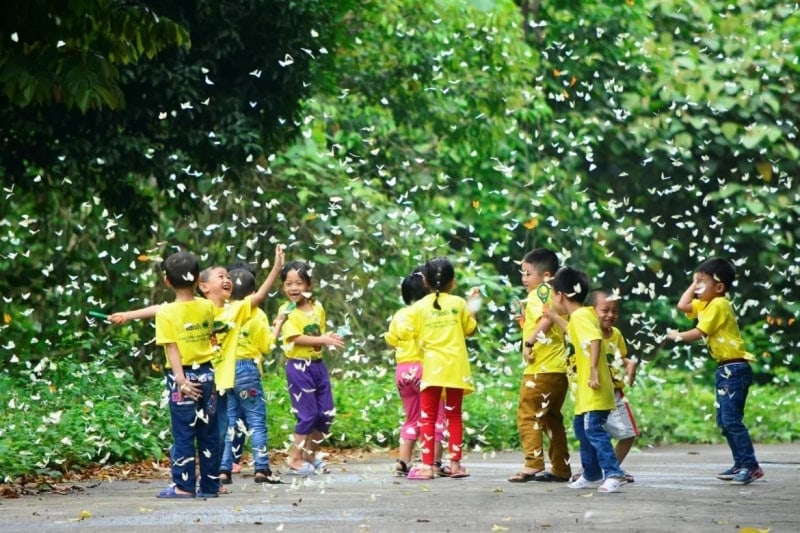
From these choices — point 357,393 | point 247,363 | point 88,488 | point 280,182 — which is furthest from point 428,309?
point 280,182

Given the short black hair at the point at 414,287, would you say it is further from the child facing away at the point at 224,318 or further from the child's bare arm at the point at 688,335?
the child's bare arm at the point at 688,335

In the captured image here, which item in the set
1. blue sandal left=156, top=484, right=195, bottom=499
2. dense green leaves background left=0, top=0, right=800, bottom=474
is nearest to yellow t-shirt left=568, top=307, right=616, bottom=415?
dense green leaves background left=0, top=0, right=800, bottom=474

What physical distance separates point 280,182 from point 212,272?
28.5 feet

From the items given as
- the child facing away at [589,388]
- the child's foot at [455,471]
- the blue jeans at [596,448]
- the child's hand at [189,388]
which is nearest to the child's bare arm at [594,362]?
the child facing away at [589,388]

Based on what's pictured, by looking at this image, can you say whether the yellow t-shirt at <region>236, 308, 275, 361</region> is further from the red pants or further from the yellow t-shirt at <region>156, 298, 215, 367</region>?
the yellow t-shirt at <region>156, 298, 215, 367</region>

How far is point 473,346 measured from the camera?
76.2ft

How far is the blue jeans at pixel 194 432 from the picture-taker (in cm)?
967

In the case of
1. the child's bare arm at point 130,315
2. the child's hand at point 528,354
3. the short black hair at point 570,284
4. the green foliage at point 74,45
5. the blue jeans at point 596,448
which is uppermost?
the green foliage at point 74,45

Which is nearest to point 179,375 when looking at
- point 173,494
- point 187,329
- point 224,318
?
point 187,329

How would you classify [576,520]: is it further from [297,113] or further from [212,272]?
[297,113]

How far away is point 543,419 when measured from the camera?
36.6 feet

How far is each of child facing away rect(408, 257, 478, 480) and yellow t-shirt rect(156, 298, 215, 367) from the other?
6.88 feet

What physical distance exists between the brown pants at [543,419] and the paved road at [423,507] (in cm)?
29

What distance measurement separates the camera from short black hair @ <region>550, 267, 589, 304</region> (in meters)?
10.4
